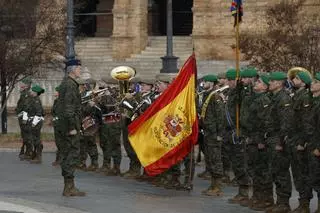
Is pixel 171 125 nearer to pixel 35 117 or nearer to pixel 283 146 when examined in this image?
pixel 283 146

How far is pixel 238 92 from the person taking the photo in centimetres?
1533

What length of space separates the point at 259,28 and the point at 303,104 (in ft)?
72.5

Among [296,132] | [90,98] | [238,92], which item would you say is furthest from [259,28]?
[296,132]

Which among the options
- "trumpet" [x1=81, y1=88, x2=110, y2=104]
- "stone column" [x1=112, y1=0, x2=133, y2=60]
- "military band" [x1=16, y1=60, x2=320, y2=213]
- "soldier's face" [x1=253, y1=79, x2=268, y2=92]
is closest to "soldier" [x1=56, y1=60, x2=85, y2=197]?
"military band" [x1=16, y1=60, x2=320, y2=213]

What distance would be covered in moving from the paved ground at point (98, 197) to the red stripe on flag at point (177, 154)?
42cm

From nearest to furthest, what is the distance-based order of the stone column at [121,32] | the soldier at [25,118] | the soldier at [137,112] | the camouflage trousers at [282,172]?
the camouflage trousers at [282,172]
the soldier at [137,112]
the soldier at [25,118]
the stone column at [121,32]

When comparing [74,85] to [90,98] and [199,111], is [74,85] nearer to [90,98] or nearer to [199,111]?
[199,111]

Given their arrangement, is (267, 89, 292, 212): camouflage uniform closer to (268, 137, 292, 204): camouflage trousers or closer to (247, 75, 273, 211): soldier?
(268, 137, 292, 204): camouflage trousers

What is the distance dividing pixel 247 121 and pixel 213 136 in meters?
1.46

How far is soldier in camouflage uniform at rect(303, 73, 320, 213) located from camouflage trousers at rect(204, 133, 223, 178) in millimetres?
2953

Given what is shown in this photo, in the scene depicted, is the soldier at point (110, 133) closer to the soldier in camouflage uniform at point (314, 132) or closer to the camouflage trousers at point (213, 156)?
the camouflage trousers at point (213, 156)

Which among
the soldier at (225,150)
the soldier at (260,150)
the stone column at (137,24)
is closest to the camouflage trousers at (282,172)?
the soldier at (260,150)

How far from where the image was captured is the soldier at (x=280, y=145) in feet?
43.1

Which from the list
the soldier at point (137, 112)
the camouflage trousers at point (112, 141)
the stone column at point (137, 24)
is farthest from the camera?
the stone column at point (137, 24)
